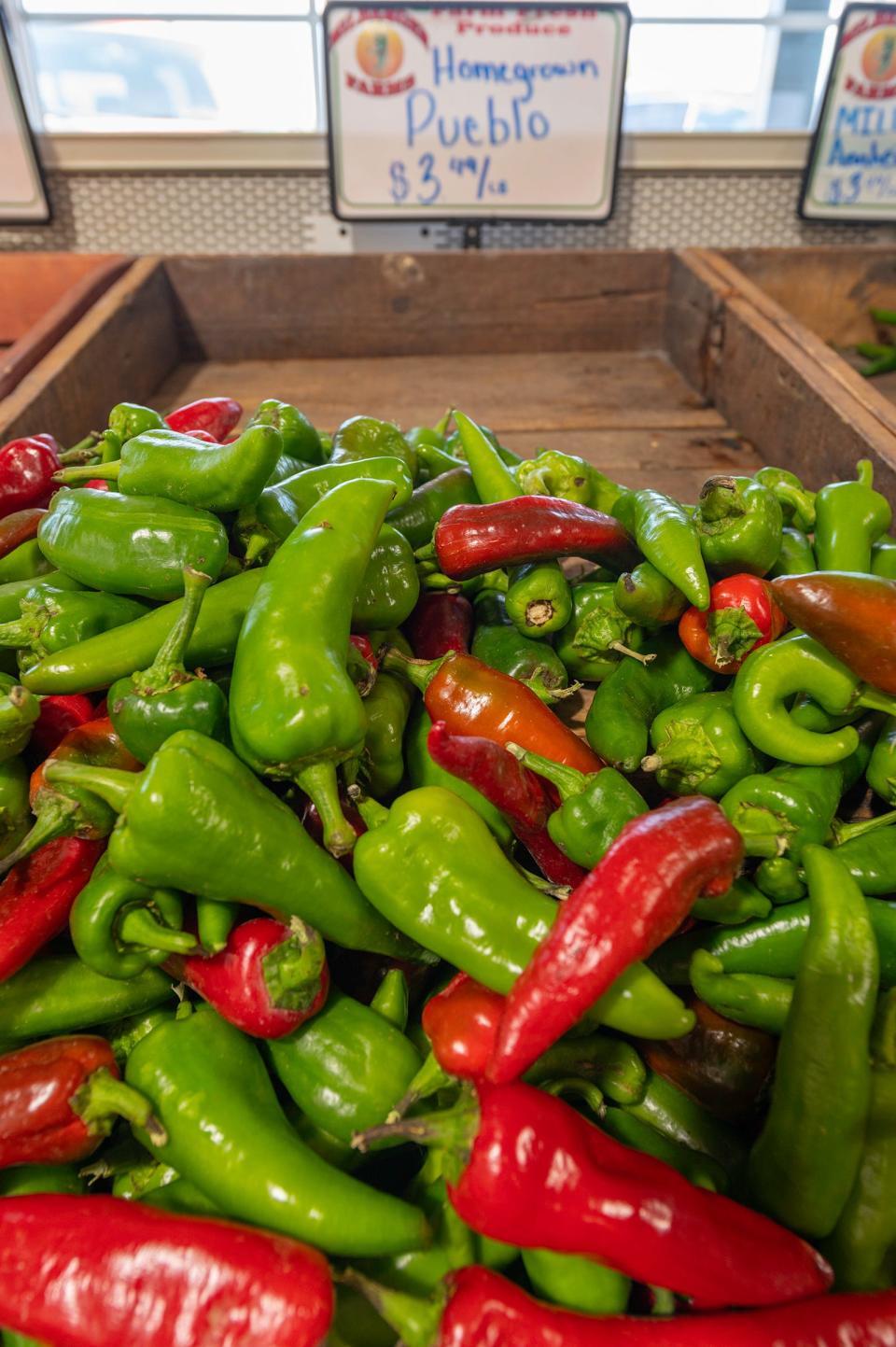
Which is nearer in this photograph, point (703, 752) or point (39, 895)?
point (39, 895)

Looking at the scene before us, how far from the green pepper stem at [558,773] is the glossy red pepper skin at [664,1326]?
498 millimetres

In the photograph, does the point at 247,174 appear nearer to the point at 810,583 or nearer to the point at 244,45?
the point at 244,45

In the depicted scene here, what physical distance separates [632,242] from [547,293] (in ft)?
5.65

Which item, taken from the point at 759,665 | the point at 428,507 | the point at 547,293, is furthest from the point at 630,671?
the point at 547,293

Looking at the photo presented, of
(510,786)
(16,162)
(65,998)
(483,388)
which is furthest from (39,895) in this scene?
(16,162)

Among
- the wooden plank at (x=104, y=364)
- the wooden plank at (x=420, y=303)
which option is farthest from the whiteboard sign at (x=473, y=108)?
the wooden plank at (x=104, y=364)

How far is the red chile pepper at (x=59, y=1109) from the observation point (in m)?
0.85

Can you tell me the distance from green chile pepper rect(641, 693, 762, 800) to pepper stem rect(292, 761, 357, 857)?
15.9 inches

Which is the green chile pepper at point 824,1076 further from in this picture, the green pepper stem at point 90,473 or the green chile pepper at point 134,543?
the green pepper stem at point 90,473

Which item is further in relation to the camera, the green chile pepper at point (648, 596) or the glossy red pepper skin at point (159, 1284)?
the green chile pepper at point (648, 596)

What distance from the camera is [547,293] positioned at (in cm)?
323

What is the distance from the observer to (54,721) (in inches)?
44.6

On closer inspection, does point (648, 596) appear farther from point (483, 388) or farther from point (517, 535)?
point (483, 388)

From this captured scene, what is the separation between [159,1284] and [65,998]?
0.32 m
